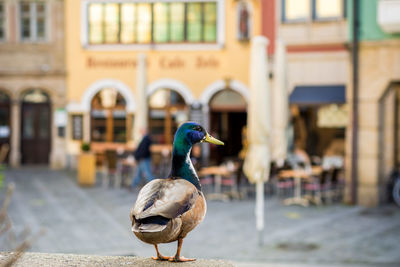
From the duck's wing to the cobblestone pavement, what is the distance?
6.53m

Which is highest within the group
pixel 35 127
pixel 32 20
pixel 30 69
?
pixel 32 20

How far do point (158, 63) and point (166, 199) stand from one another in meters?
21.4

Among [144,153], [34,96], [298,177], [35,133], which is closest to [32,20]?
[34,96]

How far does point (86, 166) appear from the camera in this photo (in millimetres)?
17672

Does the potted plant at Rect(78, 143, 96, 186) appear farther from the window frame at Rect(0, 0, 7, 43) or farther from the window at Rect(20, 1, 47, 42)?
the window frame at Rect(0, 0, 7, 43)

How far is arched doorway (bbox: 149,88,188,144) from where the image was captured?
2345 cm

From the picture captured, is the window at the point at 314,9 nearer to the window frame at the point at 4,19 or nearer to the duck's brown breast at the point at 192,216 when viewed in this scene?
the window frame at the point at 4,19

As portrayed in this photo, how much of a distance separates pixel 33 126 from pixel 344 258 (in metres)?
17.8

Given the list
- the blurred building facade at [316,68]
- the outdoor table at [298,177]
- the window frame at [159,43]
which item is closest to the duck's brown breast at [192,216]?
the outdoor table at [298,177]

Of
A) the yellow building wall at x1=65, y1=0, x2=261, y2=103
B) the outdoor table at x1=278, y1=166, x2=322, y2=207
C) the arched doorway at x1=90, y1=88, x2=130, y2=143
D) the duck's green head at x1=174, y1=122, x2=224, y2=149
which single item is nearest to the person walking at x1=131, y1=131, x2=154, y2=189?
the outdoor table at x1=278, y1=166, x2=322, y2=207

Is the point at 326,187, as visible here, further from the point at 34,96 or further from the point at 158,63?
the point at 34,96

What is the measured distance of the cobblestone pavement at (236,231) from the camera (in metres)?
9.31

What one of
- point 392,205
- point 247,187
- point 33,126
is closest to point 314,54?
point 247,187

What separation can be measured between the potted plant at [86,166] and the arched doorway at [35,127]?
731cm
